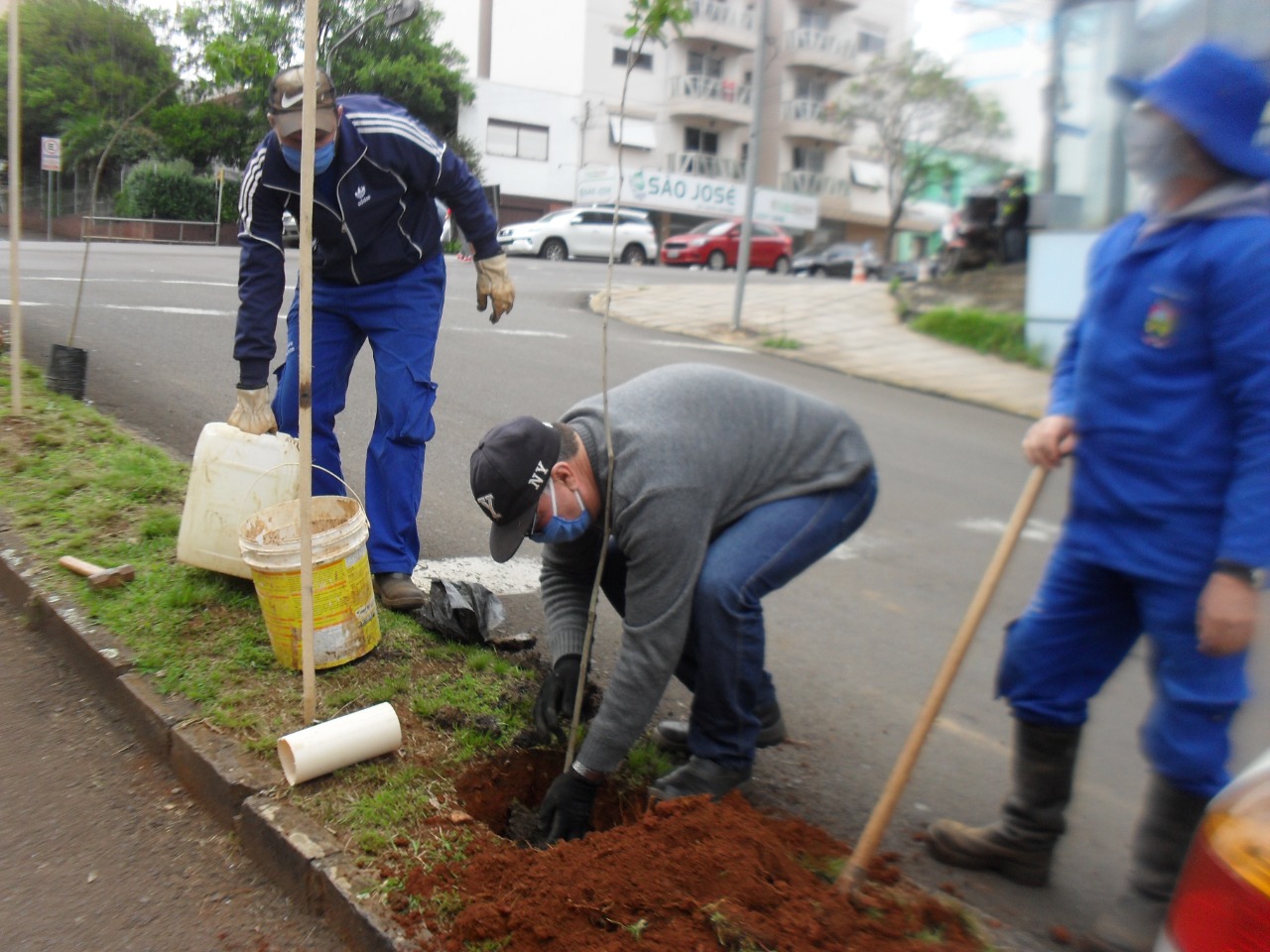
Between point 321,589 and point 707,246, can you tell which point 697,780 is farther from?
point 707,246

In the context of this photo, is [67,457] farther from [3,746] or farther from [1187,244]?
[1187,244]

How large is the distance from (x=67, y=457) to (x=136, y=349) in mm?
3406

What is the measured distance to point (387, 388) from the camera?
149 inches

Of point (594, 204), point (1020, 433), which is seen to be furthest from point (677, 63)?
point (1020, 433)

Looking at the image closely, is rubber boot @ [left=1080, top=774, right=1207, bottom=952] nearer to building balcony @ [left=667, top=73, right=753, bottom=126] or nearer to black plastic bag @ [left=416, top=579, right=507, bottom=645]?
black plastic bag @ [left=416, top=579, right=507, bottom=645]

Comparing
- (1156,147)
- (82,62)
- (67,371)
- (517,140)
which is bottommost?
(67,371)

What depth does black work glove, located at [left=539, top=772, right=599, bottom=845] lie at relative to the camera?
261 cm

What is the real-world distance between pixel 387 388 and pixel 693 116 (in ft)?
133

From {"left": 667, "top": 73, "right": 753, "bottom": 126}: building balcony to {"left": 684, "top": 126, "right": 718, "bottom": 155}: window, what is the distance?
2.81 ft

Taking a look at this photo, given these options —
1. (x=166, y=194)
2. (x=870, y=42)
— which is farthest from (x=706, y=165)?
(x=166, y=194)

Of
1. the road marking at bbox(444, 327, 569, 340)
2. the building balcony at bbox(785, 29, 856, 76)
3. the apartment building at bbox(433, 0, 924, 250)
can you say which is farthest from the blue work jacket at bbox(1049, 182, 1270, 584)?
the building balcony at bbox(785, 29, 856, 76)

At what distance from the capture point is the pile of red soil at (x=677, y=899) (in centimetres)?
209

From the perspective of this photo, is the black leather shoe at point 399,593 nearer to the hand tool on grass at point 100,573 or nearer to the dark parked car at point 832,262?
the hand tool on grass at point 100,573

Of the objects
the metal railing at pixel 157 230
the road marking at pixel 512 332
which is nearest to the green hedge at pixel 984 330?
the road marking at pixel 512 332
